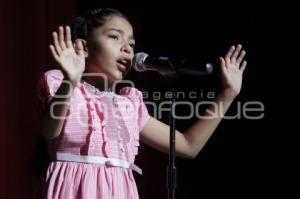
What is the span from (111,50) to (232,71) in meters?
0.32

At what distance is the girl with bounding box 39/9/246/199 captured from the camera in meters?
1.26

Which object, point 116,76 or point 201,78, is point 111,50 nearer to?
point 116,76

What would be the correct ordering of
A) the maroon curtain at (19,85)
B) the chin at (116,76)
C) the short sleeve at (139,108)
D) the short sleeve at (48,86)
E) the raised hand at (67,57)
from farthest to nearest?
the maroon curtain at (19,85)
the short sleeve at (139,108)
the chin at (116,76)
the short sleeve at (48,86)
the raised hand at (67,57)

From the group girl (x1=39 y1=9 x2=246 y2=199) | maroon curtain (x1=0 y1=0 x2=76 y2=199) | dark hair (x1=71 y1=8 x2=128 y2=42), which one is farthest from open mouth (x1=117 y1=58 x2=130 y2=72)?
maroon curtain (x1=0 y1=0 x2=76 y2=199)

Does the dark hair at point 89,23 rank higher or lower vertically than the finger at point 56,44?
higher

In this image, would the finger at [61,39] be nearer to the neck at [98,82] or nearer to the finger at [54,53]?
the finger at [54,53]

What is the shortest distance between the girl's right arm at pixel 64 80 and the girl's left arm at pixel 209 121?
1.20 feet

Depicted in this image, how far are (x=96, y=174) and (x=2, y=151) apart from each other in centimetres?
59

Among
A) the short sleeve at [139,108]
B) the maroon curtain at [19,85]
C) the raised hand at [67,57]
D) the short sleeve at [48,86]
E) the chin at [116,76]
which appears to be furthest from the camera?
the maroon curtain at [19,85]

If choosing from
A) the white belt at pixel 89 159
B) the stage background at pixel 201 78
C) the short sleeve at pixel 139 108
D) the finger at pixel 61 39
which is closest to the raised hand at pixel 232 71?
the short sleeve at pixel 139 108

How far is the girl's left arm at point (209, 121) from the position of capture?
4.93ft

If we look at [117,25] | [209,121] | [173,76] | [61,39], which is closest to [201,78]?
[209,121]

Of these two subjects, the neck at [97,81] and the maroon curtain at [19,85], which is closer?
the neck at [97,81]

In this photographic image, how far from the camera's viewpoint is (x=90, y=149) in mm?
1354
